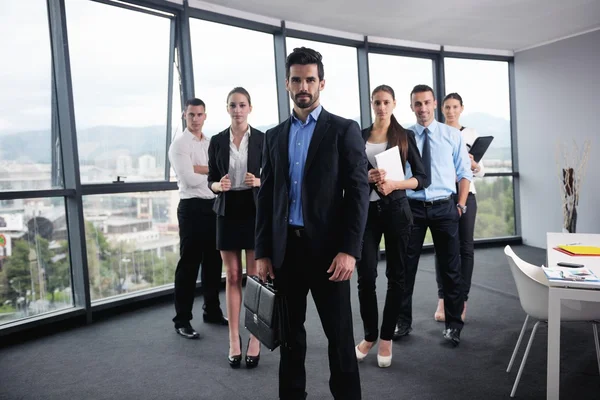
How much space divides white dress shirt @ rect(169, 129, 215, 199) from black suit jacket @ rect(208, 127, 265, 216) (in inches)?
26.3

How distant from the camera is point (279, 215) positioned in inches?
86.2

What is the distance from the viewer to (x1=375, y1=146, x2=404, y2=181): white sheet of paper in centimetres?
295

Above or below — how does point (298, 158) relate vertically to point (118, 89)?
below

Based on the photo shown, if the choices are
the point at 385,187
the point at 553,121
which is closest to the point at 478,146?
the point at 385,187

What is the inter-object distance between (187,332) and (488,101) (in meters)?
6.24

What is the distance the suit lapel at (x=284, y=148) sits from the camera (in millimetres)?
2199

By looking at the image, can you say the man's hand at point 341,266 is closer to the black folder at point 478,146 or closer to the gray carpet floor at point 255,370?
the gray carpet floor at point 255,370

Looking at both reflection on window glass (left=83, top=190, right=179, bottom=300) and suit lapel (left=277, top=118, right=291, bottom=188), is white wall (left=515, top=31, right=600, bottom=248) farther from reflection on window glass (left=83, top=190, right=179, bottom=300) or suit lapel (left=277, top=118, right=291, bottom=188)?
suit lapel (left=277, top=118, right=291, bottom=188)

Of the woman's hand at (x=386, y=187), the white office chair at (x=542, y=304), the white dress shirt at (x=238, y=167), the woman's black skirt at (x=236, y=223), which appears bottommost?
the white office chair at (x=542, y=304)

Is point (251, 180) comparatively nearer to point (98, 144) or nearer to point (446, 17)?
point (98, 144)

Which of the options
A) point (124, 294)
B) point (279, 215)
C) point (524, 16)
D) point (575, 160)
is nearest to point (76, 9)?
point (124, 294)

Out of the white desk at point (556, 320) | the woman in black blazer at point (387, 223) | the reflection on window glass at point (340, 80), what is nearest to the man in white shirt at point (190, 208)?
the woman in black blazer at point (387, 223)

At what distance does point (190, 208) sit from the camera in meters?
4.01

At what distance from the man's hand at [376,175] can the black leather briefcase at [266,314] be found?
96cm
